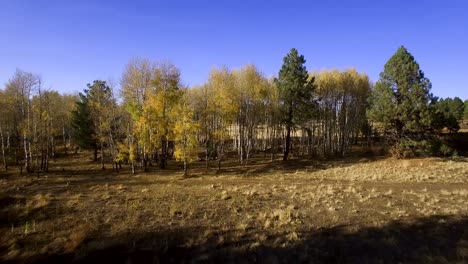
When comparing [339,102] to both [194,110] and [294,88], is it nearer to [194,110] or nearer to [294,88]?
[294,88]

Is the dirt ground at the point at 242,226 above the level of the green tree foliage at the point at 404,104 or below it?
below

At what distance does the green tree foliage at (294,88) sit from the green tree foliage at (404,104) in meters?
7.57

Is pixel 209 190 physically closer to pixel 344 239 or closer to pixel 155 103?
pixel 344 239

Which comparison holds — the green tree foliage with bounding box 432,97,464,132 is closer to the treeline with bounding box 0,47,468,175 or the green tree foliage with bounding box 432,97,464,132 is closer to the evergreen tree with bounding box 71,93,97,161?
the treeline with bounding box 0,47,468,175

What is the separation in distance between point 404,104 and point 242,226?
975 inches

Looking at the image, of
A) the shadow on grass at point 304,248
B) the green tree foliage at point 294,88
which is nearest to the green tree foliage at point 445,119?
the green tree foliage at point 294,88

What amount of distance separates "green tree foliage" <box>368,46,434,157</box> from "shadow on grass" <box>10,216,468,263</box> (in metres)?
20.2

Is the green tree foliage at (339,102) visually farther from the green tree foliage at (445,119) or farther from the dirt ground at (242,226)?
the dirt ground at (242,226)

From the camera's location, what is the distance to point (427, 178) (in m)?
21.7

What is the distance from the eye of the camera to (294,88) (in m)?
32.6

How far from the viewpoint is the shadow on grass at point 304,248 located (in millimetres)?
7812

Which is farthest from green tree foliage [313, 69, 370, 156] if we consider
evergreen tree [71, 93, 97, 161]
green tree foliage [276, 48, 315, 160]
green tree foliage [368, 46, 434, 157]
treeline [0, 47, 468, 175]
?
evergreen tree [71, 93, 97, 161]

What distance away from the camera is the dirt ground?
809 centimetres

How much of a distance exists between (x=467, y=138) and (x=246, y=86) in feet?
117
